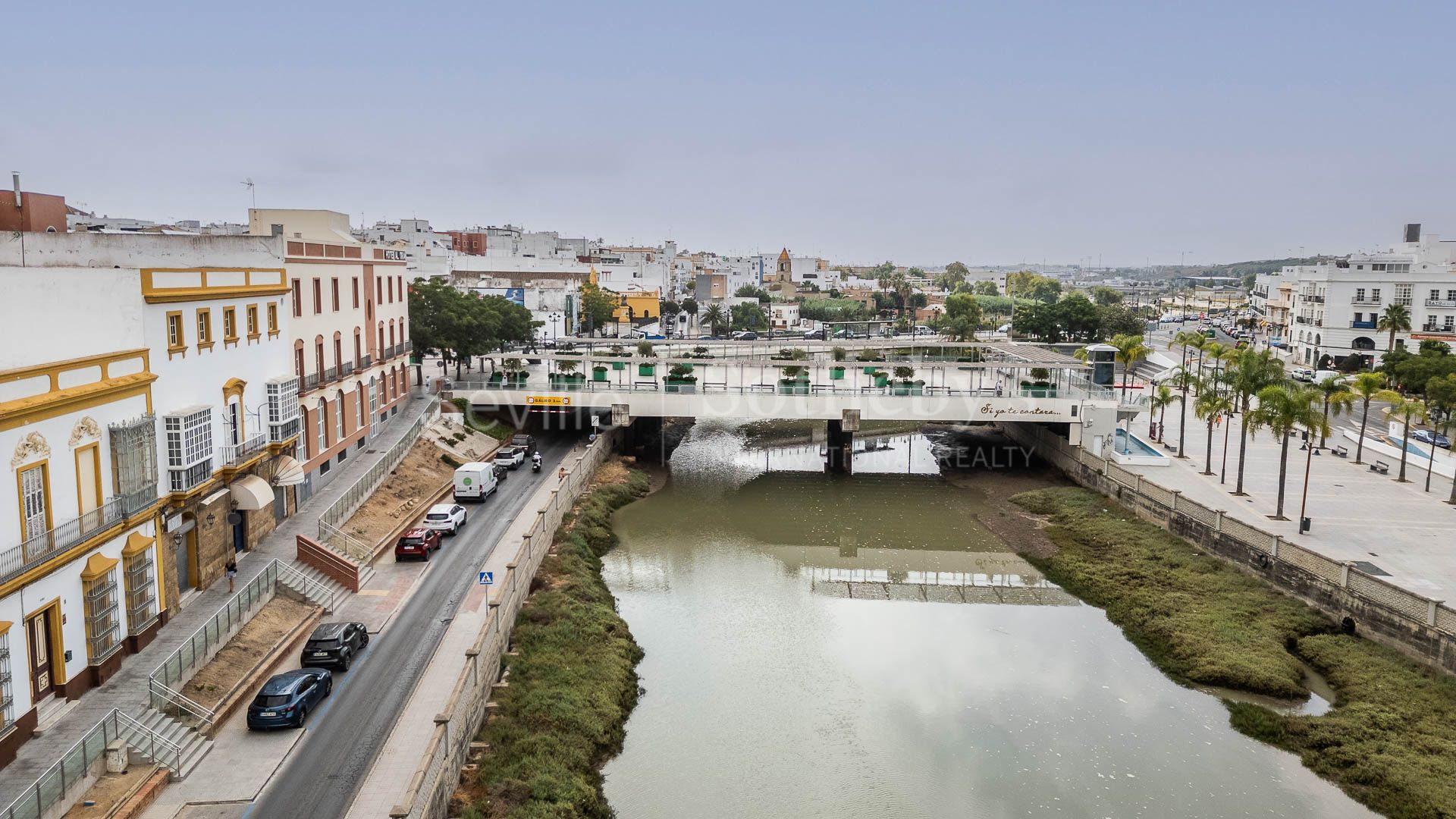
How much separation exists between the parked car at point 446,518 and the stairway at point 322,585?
3688 millimetres

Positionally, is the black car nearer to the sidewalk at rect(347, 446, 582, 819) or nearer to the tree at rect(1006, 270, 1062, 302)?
the sidewalk at rect(347, 446, 582, 819)

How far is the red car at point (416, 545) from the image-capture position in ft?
81.8

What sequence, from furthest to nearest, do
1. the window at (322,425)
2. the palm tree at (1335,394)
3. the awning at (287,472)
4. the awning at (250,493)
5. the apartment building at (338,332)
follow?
1. the palm tree at (1335,394)
2. the window at (322,425)
3. the apartment building at (338,332)
4. the awning at (287,472)
5. the awning at (250,493)

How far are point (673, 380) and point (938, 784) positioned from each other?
25662mm

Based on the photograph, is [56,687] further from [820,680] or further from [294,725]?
[820,680]

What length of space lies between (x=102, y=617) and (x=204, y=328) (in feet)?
22.2

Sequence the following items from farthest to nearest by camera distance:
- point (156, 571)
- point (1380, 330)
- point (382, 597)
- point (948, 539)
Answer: point (1380, 330) → point (948, 539) → point (382, 597) → point (156, 571)

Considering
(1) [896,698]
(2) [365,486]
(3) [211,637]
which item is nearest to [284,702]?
(3) [211,637]

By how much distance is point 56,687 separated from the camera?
15352 mm

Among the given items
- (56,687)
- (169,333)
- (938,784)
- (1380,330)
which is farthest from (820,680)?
(1380,330)

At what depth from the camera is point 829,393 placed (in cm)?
3944

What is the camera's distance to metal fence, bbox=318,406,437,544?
24.9 meters

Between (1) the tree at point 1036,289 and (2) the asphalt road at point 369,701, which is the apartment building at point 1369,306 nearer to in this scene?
(2) the asphalt road at point 369,701

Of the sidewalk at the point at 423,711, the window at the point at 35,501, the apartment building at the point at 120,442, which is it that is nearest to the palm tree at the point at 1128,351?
the sidewalk at the point at 423,711
